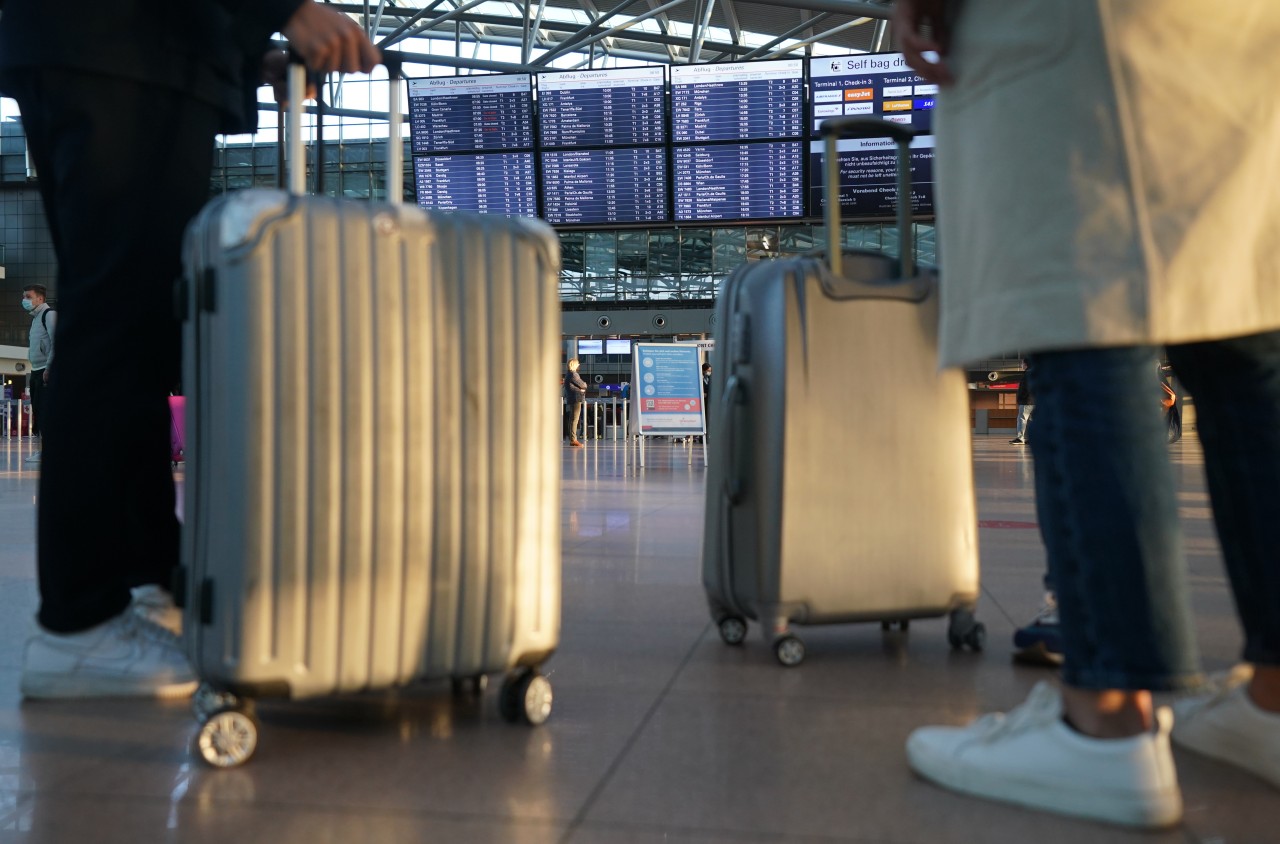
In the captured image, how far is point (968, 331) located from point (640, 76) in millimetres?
9824

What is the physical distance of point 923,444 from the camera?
2.16 meters

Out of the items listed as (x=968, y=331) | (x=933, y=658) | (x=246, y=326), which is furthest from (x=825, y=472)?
(x=246, y=326)

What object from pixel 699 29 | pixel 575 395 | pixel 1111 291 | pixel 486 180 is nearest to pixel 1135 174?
pixel 1111 291

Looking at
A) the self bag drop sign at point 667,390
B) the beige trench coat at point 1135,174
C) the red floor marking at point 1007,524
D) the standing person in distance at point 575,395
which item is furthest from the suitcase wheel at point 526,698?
the standing person in distance at point 575,395

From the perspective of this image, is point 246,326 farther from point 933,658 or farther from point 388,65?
point 933,658

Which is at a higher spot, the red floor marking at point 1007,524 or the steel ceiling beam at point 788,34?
the steel ceiling beam at point 788,34

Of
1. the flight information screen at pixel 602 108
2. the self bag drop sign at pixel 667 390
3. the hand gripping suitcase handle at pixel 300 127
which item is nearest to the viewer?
the hand gripping suitcase handle at pixel 300 127

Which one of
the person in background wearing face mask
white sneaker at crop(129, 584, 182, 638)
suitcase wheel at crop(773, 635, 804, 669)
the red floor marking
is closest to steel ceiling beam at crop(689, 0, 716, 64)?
the person in background wearing face mask

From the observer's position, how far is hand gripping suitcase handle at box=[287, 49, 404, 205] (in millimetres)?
1578

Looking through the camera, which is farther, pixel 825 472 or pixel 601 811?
pixel 825 472

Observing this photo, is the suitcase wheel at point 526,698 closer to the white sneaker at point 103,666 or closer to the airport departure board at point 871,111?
the white sneaker at point 103,666

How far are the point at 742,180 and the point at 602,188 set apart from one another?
4.53ft

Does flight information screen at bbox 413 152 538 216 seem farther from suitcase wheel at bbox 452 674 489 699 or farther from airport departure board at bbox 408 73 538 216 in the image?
suitcase wheel at bbox 452 674 489 699

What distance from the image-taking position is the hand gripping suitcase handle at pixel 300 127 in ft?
5.18
